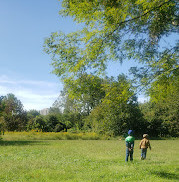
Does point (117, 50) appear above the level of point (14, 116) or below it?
above

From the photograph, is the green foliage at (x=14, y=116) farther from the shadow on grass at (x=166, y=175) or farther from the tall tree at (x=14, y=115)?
the shadow on grass at (x=166, y=175)

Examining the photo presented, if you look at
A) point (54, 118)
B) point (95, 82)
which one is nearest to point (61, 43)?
point (95, 82)

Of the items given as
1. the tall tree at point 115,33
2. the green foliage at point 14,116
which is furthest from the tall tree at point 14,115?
the tall tree at point 115,33

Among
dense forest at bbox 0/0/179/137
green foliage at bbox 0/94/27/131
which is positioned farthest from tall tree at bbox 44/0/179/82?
green foliage at bbox 0/94/27/131

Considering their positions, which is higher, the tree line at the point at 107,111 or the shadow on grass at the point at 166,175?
the tree line at the point at 107,111

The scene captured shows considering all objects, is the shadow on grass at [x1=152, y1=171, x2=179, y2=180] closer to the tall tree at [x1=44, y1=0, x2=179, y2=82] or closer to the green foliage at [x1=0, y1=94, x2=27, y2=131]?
the tall tree at [x1=44, y1=0, x2=179, y2=82]

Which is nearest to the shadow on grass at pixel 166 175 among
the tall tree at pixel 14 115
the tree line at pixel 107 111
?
the tree line at pixel 107 111

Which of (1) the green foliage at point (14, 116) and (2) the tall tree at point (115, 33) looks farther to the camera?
(1) the green foliage at point (14, 116)

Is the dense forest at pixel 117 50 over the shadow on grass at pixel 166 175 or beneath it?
over

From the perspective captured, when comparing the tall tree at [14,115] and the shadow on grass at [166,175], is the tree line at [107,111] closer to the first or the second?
the tall tree at [14,115]

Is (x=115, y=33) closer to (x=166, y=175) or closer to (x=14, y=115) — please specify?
(x=166, y=175)

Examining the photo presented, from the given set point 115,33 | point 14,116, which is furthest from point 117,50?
point 14,116

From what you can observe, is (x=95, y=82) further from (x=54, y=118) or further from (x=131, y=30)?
(x=54, y=118)

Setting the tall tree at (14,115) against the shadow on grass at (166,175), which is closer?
the shadow on grass at (166,175)
